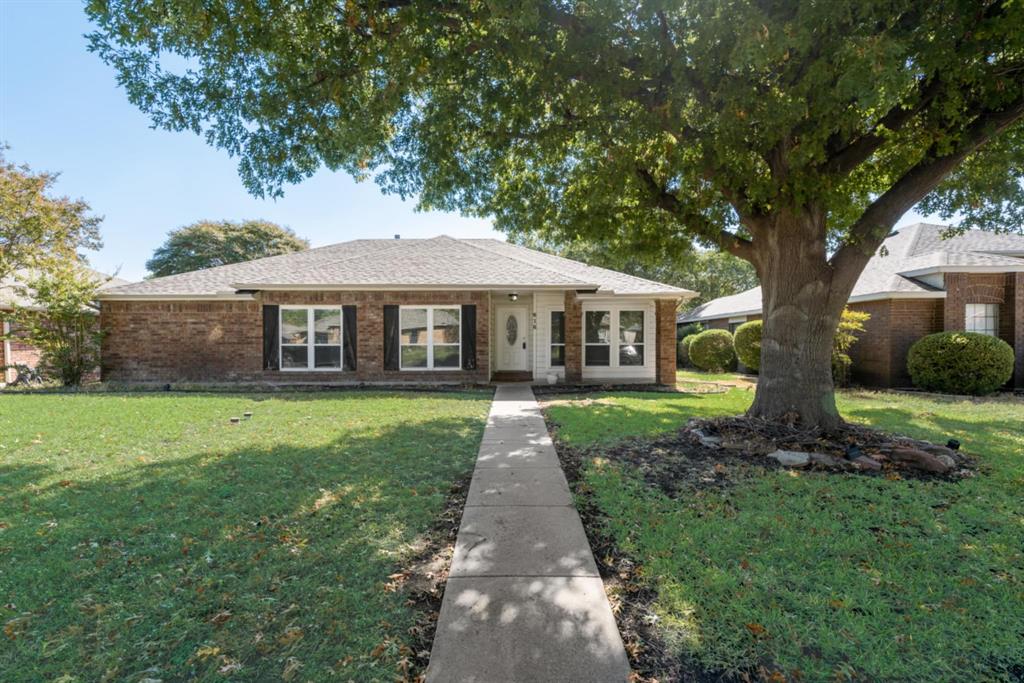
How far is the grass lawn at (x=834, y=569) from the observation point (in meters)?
2.35

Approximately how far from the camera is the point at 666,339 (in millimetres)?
14742

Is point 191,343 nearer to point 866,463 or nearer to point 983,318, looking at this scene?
point 866,463

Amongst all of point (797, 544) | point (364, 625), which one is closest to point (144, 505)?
point (364, 625)

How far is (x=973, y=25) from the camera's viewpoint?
15.7ft

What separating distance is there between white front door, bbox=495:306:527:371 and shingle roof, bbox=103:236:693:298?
1559 millimetres

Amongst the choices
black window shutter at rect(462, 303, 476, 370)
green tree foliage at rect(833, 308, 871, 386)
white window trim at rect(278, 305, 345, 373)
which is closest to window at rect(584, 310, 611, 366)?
black window shutter at rect(462, 303, 476, 370)

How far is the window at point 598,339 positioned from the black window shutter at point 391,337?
5.86 meters

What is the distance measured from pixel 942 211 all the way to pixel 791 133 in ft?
14.3

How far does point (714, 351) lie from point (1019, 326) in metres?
9.60

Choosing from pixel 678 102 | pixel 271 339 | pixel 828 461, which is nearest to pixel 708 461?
pixel 828 461

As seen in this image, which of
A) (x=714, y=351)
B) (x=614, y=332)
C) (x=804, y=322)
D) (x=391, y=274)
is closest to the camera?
(x=804, y=322)

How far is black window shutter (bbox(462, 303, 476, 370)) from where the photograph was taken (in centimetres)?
1395

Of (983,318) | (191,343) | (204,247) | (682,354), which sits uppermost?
(204,247)

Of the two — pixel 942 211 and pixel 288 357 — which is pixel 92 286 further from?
pixel 942 211
